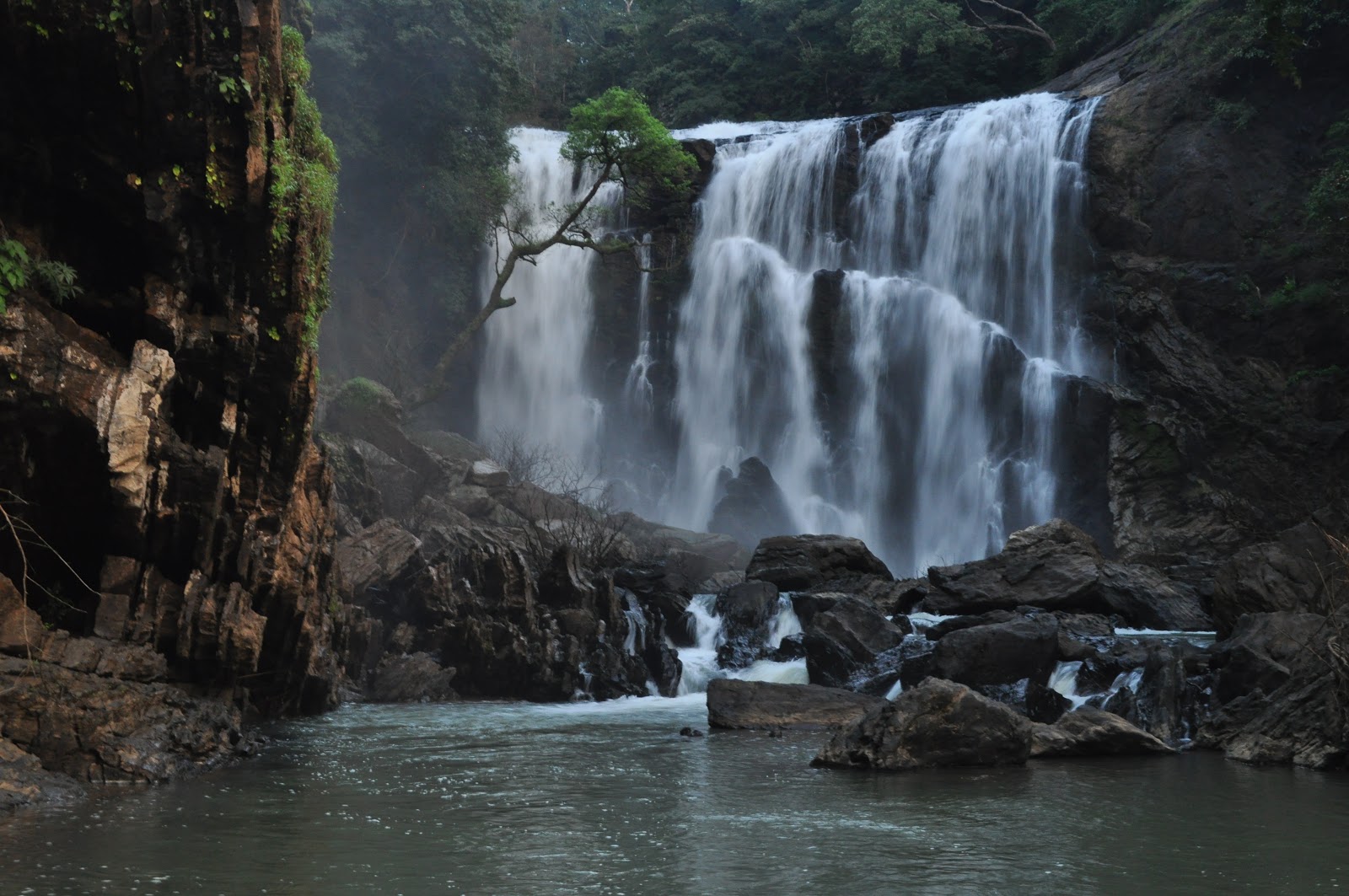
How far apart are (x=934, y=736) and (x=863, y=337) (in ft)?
83.0

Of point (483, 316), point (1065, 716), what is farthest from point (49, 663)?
point (483, 316)

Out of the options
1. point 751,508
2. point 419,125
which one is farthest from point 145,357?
point 419,125

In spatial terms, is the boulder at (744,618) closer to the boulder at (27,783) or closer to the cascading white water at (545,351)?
the boulder at (27,783)

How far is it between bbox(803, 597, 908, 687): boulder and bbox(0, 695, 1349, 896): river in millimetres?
5173

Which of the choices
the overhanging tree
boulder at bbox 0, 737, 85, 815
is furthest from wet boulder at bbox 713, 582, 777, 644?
the overhanging tree

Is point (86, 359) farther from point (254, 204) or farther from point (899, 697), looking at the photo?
point (899, 697)

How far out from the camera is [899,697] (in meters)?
11.6

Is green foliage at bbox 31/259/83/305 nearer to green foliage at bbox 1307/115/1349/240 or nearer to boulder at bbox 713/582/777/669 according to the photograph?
Answer: boulder at bbox 713/582/777/669

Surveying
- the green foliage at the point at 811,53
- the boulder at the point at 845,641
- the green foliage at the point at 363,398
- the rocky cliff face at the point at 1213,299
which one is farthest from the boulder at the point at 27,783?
the green foliage at the point at 811,53

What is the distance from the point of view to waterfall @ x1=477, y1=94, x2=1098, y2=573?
109ft

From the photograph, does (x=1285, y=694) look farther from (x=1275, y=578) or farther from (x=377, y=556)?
(x=377, y=556)

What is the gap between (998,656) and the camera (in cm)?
→ 1568

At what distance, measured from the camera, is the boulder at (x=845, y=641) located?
17.3 metres

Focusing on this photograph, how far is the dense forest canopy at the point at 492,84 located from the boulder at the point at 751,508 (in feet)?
36.7
